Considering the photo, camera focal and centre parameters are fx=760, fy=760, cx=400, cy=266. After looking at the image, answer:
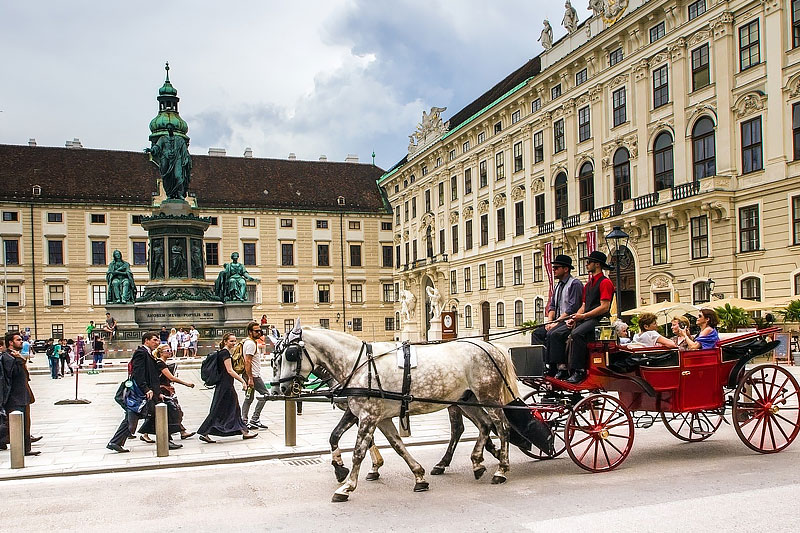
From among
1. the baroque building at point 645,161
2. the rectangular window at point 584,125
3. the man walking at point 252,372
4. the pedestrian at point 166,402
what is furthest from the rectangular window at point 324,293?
the pedestrian at point 166,402

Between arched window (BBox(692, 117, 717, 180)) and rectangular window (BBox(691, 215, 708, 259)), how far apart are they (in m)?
1.84

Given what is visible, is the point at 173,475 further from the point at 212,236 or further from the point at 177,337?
the point at 212,236

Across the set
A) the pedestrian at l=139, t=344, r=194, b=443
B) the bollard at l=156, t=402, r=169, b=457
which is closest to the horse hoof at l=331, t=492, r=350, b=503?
the bollard at l=156, t=402, r=169, b=457

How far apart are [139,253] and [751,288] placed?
48.3 m

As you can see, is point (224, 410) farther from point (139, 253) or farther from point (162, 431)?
point (139, 253)

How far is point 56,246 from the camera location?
6019 cm

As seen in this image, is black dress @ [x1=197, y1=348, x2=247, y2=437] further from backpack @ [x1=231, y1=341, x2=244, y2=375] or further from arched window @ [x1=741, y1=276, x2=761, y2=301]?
arched window @ [x1=741, y1=276, x2=761, y2=301]

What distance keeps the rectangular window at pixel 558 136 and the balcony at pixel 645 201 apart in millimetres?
7557

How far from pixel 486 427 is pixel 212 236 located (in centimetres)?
5740

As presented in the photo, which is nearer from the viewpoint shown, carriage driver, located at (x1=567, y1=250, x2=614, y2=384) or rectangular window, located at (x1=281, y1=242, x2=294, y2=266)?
carriage driver, located at (x1=567, y1=250, x2=614, y2=384)

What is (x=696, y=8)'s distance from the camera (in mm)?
32000

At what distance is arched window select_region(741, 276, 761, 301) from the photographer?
29.3m

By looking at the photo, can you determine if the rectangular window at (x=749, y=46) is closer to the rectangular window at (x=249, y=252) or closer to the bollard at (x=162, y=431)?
the bollard at (x=162, y=431)

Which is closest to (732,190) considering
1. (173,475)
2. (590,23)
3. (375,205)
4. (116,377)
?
(590,23)
